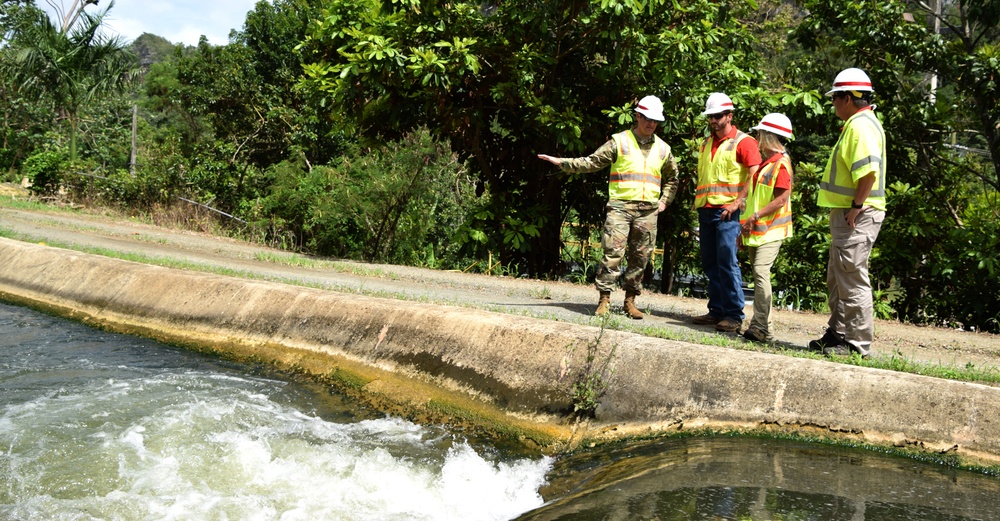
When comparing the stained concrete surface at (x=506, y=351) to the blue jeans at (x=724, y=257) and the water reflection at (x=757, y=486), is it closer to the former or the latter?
the water reflection at (x=757, y=486)

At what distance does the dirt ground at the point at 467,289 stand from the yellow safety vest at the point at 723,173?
3.43ft

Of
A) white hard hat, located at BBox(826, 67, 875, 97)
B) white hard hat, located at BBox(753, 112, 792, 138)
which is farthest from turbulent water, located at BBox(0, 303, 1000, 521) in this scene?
white hard hat, located at BBox(753, 112, 792, 138)

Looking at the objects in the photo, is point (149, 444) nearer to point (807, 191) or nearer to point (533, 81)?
point (533, 81)

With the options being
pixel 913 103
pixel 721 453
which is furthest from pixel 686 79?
pixel 721 453

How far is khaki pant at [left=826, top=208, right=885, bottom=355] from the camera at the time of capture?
5.44 metres

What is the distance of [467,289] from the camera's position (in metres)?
9.19

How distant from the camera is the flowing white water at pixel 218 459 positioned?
4027mm

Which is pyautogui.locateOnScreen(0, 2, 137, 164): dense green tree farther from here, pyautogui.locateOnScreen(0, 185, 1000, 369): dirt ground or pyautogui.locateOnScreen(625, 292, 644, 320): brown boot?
pyautogui.locateOnScreen(625, 292, 644, 320): brown boot

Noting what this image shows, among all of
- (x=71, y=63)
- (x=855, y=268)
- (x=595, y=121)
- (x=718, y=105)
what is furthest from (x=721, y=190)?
(x=71, y=63)

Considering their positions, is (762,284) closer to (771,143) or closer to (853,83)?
(771,143)

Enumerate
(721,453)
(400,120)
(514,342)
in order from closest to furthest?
(721,453), (514,342), (400,120)

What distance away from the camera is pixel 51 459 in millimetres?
4500

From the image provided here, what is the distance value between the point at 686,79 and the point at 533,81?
1805 millimetres

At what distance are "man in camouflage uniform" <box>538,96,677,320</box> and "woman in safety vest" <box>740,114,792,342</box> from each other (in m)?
0.84
